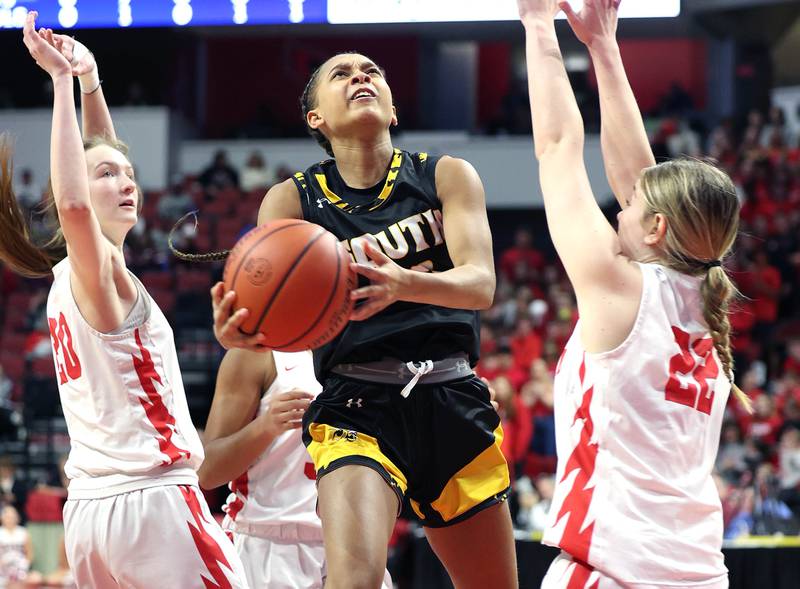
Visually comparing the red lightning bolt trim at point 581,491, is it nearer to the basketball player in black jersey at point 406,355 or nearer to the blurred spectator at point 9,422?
the basketball player in black jersey at point 406,355

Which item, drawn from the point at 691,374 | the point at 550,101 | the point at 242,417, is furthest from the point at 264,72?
the point at 691,374

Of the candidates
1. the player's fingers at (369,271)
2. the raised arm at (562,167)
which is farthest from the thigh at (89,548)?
the raised arm at (562,167)

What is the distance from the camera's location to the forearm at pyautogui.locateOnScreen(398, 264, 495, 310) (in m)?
2.70

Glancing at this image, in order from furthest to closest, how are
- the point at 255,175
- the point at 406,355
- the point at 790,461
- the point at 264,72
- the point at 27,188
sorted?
the point at 264,72 → the point at 255,175 → the point at 27,188 → the point at 790,461 → the point at 406,355

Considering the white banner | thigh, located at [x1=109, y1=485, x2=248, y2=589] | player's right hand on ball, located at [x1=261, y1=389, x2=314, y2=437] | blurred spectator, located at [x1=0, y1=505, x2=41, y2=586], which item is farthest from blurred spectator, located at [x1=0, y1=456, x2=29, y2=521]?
thigh, located at [x1=109, y1=485, x2=248, y2=589]

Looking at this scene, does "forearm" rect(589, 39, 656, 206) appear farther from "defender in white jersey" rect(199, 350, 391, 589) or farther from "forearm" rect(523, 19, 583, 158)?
"defender in white jersey" rect(199, 350, 391, 589)

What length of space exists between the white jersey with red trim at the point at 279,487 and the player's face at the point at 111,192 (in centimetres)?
71

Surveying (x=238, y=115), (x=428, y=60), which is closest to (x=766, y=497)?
Answer: (x=428, y=60)

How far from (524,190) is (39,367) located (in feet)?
25.1

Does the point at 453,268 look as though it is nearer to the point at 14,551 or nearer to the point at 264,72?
the point at 14,551

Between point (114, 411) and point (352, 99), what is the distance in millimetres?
1105

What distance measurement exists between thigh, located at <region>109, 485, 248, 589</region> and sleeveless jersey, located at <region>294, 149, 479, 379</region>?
554 mm

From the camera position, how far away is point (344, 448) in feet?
10.0

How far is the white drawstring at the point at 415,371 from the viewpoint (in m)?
3.14
